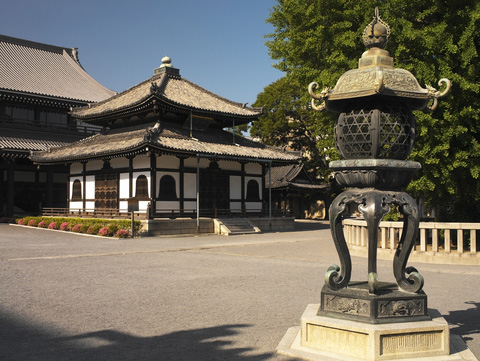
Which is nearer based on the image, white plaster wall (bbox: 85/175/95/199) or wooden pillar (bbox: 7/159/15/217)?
white plaster wall (bbox: 85/175/95/199)

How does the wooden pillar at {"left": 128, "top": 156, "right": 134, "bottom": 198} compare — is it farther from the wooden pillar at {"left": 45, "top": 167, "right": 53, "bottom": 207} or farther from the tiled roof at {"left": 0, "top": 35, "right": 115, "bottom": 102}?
the tiled roof at {"left": 0, "top": 35, "right": 115, "bottom": 102}

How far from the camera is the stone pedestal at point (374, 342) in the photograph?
16.9 feet

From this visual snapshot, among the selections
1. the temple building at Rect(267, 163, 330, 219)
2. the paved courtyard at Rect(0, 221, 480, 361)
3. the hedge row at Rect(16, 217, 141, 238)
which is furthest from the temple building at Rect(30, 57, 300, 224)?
the temple building at Rect(267, 163, 330, 219)

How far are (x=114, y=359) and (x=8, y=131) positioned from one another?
108 feet

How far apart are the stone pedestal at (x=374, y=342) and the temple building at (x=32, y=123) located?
29.9 metres

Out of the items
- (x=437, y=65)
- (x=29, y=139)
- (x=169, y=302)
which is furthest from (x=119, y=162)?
(x=169, y=302)

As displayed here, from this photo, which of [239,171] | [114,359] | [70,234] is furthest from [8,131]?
[114,359]

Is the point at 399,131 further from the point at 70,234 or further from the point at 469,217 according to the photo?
the point at 70,234

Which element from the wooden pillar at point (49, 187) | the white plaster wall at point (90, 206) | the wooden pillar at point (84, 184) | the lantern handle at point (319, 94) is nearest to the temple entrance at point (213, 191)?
the white plaster wall at point (90, 206)

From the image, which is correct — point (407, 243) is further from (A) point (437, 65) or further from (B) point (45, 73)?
(B) point (45, 73)

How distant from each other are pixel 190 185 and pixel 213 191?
1981mm

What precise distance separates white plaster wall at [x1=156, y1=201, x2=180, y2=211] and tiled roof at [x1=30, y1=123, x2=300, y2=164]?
299 centimetres

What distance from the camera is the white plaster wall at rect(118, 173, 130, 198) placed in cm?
2698

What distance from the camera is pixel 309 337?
562 cm
